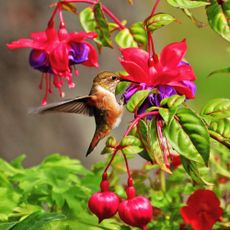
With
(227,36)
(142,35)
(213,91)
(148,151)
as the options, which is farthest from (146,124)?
(213,91)

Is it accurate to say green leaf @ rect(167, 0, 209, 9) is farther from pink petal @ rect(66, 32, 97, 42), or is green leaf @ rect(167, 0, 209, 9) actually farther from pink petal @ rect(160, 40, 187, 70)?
pink petal @ rect(66, 32, 97, 42)

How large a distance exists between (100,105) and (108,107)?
0.02 metres

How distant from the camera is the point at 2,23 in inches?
136

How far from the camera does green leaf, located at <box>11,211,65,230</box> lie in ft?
4.54

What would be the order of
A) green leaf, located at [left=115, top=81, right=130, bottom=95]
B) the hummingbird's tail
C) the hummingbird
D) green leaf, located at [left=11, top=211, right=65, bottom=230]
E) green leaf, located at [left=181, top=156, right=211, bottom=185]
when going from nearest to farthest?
green leaf, located at [left=181, top=156, right=211, bottom=185] → green leaf, located at [left=11, top=211, right=65, bottom=230] → green leaf, located at [left=115, top=81, right=130, bottom=95] → the hummingbird → the hummingbird's tail

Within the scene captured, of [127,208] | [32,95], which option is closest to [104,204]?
[127,208]

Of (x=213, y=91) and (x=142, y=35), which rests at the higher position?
(x=142, y=35)

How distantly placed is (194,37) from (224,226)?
10.1 meters

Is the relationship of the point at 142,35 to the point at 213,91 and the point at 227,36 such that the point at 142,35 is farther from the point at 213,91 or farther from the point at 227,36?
A: the point at 213,91

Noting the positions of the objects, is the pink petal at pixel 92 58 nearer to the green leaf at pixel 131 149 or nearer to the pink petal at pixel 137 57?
the pink petal at pixel 137 57

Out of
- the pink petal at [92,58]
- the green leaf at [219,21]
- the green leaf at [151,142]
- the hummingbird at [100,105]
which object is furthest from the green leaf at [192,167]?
the pink petal at [92,58]

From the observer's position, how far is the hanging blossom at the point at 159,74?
135cm

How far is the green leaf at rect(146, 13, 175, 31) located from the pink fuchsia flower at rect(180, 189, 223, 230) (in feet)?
1.40

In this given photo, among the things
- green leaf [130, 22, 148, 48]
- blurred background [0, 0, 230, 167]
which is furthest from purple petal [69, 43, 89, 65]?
blurred background [0, 0, 230, 167]
